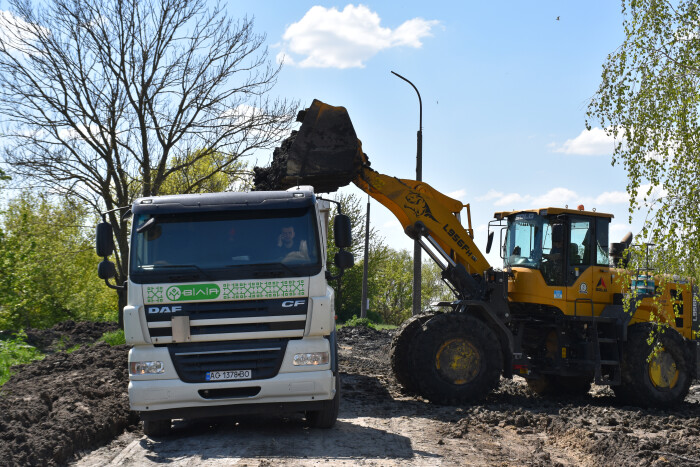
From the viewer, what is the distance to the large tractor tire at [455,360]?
1138cm

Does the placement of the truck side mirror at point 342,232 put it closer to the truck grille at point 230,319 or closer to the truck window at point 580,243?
the truck grille at point 230,319

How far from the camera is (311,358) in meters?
8.46

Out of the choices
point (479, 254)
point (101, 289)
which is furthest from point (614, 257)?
point (101, 289)

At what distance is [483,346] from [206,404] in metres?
4.78

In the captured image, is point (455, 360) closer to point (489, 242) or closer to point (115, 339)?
point (489, 242)

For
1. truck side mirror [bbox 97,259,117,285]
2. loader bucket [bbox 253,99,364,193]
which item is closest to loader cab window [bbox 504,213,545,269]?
loader bucket [bbox 253,99,364,193]

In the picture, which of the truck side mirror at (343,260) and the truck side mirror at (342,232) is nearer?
the truck side mirror at (342,232)

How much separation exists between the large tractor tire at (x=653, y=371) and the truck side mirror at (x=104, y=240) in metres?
8.18

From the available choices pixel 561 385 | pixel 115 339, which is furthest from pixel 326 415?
pixel 115 339

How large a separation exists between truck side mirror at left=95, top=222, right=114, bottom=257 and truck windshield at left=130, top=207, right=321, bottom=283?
1.30 ft

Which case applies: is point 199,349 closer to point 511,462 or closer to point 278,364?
point 278,364

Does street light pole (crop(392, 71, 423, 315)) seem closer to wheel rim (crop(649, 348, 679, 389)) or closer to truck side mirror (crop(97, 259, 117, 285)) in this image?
wheel rim (crop(649, 348, 679, 389))

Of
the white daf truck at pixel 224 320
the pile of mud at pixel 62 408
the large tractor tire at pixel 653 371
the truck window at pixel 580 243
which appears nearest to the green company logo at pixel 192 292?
the white daf truck at pixel 224 320

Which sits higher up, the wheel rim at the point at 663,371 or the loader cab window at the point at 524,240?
the loader cab window at the point at 524,240
